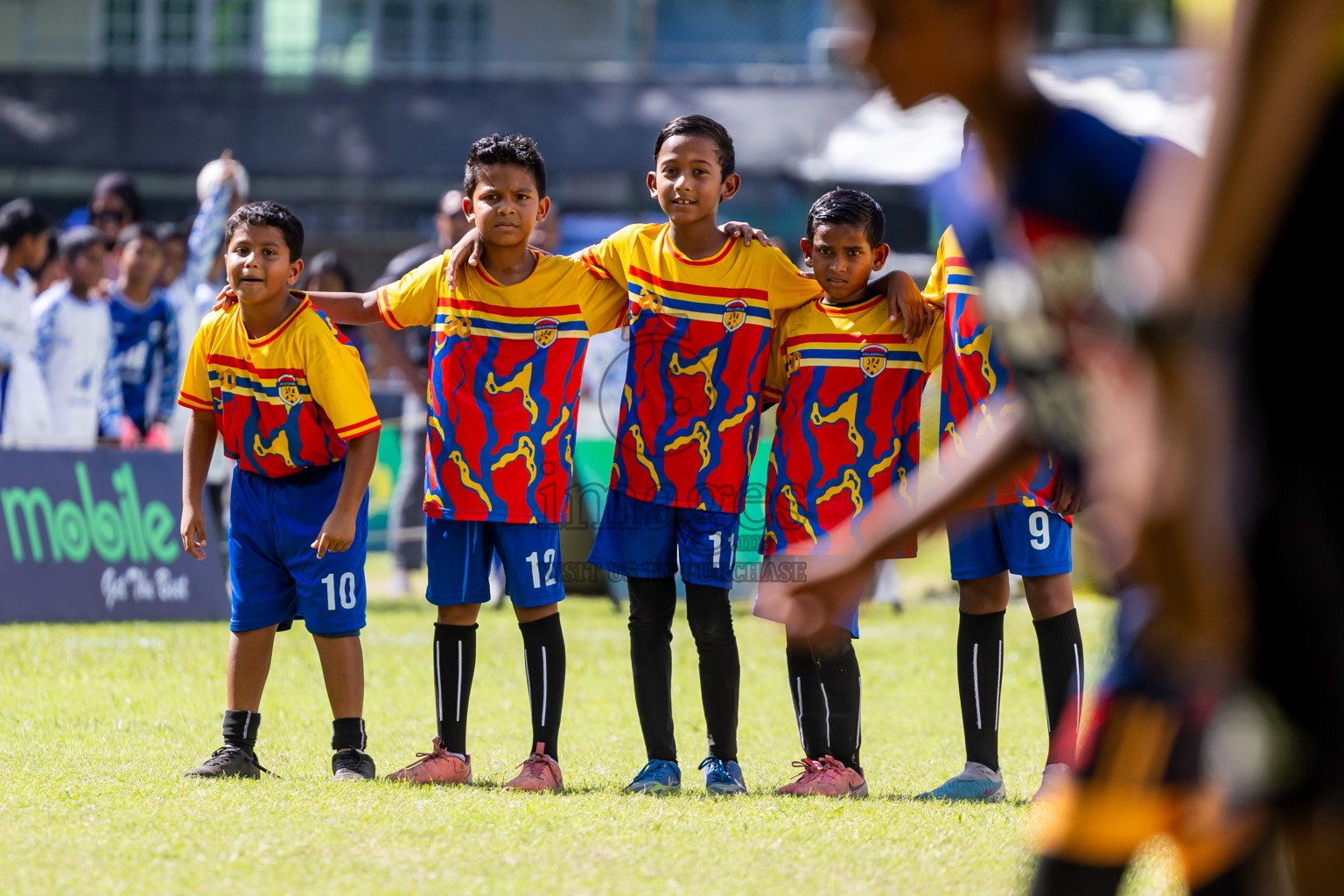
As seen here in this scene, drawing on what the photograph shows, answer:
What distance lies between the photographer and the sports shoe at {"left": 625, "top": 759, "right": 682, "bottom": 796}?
15.4 feet

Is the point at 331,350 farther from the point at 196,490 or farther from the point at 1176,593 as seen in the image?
the point at 1176,593

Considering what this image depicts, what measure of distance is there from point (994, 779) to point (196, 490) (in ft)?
9.19

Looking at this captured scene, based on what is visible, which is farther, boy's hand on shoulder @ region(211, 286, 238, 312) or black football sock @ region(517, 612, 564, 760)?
boy's hand on shoulder @ region(211, 286, 238, 312)

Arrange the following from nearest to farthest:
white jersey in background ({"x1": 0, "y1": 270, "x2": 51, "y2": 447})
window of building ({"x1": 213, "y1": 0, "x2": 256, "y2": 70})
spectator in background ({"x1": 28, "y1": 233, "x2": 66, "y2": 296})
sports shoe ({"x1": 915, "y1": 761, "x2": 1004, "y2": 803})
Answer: sports shoe ({"x1": 915, "y1": 761, "x2": 1004, "y2": 803}) < white jersey in background ({"x1": 0, "y1": 270, "x2": 51, "y2": 447}) < spectator in background ({"x1": 28, "y1": 233, "x2": 66, "y2": 296}) < window of building ({"x1": 213, "y1": 0, "x2": 256, "y2": 70})

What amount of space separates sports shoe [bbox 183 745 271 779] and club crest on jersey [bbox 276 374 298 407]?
1.13 meters

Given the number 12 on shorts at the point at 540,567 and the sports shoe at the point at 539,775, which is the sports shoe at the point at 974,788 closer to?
the sports shoe at the point at 539,775

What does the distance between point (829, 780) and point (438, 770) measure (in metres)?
1.21

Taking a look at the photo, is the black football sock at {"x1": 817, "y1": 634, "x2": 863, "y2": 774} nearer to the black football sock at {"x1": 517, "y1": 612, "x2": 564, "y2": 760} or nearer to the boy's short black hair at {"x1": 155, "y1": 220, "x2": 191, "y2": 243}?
the black football sock at {"x1": 517, "y1": 612, "x2": 564, "y2": 760}

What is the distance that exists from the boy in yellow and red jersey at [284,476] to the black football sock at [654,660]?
2.96 ft

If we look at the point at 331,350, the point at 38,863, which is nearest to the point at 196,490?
the point at 331,350

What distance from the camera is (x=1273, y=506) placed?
61.9 inches

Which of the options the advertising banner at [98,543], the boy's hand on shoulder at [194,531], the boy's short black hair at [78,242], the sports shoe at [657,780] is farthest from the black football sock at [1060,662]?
the boy's short black hair at [78,242]

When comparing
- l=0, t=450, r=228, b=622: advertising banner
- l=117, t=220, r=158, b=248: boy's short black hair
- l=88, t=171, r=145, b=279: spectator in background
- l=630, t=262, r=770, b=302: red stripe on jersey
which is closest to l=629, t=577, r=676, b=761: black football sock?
l=630, t=262, r=770, b=302: red stripe on jersey

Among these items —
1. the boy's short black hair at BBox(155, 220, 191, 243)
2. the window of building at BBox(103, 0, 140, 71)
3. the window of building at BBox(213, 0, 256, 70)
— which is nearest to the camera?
the boy's short black hair at BBox(155, 220, 191, 243)
